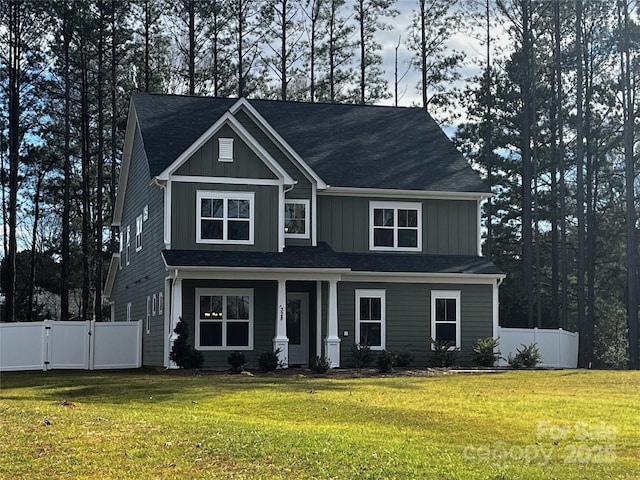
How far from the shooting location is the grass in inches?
447

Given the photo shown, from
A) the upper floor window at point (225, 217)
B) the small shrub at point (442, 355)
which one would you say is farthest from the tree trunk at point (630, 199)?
the upper floor window at point (225, 217)

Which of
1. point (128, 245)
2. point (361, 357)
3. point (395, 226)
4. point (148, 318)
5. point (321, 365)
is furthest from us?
point (128, 245)

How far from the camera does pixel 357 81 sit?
167 feet

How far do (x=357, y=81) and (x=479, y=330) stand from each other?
2228 cm

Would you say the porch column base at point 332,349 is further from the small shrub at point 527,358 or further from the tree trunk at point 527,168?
the tree trunk at point 527,168

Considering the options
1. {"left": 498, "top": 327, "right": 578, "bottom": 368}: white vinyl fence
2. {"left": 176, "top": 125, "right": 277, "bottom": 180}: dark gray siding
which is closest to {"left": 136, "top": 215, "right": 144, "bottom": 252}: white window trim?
{"left": 176, "top": 125, "right": 277, "bottom": 180}: dark gray siding

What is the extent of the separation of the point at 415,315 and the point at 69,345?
11106 millimetres

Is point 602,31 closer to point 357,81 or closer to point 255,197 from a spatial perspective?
point 357,81

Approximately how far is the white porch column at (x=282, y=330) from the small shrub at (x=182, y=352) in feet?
7.98

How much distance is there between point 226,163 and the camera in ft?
96.7

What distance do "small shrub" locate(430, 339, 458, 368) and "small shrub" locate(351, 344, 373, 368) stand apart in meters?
2.12

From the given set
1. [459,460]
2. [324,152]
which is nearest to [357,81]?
[324,152]

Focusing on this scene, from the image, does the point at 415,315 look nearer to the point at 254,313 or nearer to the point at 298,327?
the point at 298,327

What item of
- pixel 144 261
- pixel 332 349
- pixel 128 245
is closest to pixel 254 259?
pixel 332 349
